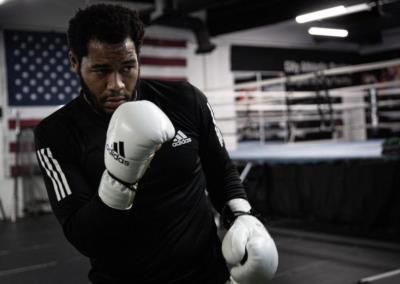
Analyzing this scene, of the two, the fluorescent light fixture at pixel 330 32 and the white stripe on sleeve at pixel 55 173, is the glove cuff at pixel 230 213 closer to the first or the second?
the white stripe on sleeve at pixel 55 173

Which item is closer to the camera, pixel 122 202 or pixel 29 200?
pixel 122 202

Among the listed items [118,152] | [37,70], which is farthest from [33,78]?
[118,152]

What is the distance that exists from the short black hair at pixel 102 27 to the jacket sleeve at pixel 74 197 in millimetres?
190

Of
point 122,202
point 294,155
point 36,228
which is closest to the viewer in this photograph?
point 122,202

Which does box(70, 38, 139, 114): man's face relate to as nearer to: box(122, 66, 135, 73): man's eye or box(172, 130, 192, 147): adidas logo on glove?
box(122, 66, 135, 73): man's eye

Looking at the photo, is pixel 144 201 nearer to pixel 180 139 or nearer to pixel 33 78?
pixel 180 139

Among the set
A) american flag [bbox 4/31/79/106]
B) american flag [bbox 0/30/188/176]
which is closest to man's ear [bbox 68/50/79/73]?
american flag [bbox 0/30/188/176]

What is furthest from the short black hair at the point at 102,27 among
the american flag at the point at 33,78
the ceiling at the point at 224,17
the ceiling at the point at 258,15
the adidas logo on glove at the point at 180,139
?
the american flag at the point at 33,78

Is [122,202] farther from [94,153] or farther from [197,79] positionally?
[197,79]

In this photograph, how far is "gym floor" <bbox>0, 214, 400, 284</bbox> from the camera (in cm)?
328

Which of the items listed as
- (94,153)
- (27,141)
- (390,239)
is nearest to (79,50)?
(94,153)

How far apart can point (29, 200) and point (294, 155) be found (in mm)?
3644

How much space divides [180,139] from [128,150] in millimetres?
248

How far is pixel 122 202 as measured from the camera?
97 cm
